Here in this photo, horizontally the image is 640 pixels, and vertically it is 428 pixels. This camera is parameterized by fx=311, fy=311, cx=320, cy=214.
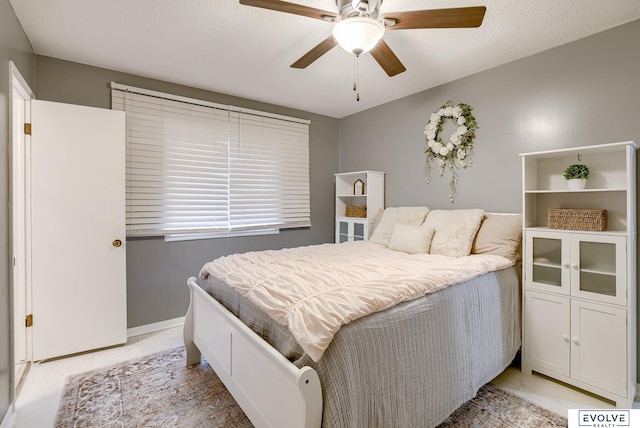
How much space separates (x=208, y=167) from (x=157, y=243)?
956 mm

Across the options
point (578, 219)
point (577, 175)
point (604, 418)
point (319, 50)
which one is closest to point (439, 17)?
point (319, 50)

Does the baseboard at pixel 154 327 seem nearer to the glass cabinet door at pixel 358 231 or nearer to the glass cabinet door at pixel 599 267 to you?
the glass cabinet door at pixel 358 231

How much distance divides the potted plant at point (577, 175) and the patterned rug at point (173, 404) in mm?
1517

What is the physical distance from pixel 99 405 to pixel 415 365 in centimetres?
197

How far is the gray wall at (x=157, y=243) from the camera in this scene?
2.74 metres

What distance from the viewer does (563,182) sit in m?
2.45

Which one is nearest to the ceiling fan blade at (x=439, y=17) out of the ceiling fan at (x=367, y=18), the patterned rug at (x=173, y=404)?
the ceiling fan at (x=367, y=18)

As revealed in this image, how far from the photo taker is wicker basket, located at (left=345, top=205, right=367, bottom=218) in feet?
12.9

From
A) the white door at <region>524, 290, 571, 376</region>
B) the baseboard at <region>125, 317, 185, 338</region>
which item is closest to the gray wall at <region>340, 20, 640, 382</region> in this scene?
the white door at <region>524, 290, 571, 376</region>

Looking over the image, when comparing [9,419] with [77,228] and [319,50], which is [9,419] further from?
[319,50]

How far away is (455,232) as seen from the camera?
2.69m

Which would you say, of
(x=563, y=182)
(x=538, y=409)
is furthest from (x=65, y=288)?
(x=563, y=182)

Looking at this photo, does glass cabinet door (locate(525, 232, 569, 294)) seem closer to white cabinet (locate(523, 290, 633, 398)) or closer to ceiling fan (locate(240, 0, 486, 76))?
white cabinet (locate(523, 290, 633, 398))

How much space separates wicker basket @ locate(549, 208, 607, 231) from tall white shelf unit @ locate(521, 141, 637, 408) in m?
0.06
